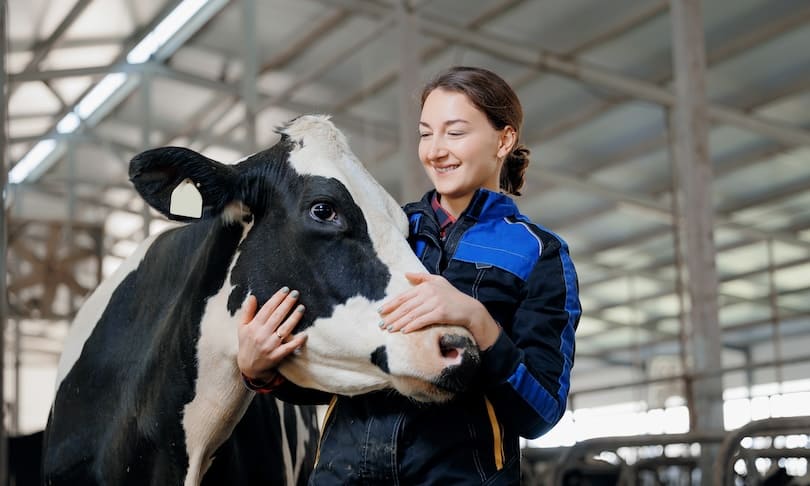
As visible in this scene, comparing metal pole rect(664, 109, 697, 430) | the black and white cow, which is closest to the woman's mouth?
the black and white cow

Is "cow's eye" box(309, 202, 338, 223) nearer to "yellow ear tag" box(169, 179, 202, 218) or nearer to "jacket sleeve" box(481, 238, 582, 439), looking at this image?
"yellow ear tag" box(169, 179, 202, 218)

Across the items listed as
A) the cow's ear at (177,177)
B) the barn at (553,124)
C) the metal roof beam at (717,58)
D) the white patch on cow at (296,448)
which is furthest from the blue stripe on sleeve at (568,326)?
the metal roof beam at (717,58)

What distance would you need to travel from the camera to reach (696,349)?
6.32 m

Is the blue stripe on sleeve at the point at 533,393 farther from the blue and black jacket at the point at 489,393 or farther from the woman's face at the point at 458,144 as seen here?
the woman's face at the point at 458,144

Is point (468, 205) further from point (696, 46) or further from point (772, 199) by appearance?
point (772, 199)

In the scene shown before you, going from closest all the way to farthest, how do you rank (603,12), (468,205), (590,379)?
(468,205), (603,12), (590,379)

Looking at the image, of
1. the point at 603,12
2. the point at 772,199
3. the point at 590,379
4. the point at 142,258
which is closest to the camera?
the point at 142,258

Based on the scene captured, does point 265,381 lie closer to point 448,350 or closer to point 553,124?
point 448,350

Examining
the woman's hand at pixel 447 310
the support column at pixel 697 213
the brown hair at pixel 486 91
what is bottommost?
the woman's hand at pixel 447 310

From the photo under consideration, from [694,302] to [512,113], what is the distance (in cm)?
486

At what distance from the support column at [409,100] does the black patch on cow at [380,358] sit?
14.9ft

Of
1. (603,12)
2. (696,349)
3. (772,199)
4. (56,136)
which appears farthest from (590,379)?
(696,349)

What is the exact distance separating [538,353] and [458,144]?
1.26ft

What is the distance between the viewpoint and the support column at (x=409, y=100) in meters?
6.59
